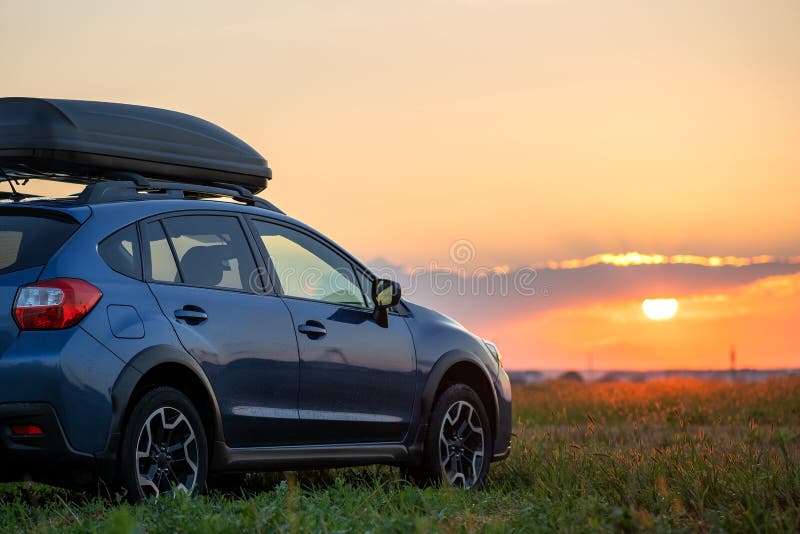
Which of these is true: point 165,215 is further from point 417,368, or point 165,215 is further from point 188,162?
point 417,368

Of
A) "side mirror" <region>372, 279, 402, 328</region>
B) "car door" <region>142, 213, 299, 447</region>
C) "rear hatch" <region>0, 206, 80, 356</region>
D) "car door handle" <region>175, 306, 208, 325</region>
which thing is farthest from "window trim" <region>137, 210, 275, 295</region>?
"side mirror" <region>372, 279, 402, 328</region>

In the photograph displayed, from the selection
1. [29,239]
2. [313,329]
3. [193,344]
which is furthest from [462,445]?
[29,239]

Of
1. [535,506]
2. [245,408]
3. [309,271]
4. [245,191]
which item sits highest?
[245,191]

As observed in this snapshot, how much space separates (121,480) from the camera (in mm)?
6180

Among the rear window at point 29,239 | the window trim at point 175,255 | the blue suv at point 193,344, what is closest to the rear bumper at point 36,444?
the blue suv at point 193,344

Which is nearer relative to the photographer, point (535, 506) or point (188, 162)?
point (535, 506)

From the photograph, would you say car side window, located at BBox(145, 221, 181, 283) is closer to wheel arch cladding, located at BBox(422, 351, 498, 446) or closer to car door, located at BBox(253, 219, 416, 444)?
car door, located at BBox(253, 219, 416, 444)

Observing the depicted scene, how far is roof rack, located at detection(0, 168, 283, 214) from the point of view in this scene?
679cm

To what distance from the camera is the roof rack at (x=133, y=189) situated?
679 cm

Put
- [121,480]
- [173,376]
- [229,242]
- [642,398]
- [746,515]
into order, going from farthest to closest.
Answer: [642,398], [229,242], [173,376], [121,480], [746,515]

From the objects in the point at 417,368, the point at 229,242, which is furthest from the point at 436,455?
the point at 229,242

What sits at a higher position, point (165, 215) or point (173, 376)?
point (165, 215)

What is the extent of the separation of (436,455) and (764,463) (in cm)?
219

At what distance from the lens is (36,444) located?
235 inches
